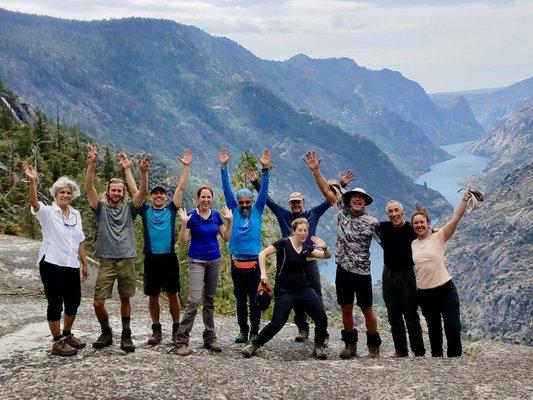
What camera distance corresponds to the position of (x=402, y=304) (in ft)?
35.0

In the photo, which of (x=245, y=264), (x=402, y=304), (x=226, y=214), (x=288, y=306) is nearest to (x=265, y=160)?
(x=226, y=214)

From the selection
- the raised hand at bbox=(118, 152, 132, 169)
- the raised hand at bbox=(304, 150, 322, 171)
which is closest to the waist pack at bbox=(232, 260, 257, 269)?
the raised hand at bbox=(304, 150, 322, 171)

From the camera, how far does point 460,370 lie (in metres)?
9.39

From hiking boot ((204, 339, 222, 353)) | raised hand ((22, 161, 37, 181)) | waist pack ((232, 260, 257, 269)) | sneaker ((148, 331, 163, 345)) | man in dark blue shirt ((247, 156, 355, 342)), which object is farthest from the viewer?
man in dark blue shirt ((247, 156, 355, 342))

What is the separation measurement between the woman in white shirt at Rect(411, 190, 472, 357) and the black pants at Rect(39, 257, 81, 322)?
5.95 m

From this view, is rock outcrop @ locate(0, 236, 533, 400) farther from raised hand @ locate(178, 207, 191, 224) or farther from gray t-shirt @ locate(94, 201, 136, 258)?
raised hand @ locate(178, 207, 191, 224)

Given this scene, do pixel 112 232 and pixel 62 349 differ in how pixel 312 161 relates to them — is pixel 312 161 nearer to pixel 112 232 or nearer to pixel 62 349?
pixel 112 232

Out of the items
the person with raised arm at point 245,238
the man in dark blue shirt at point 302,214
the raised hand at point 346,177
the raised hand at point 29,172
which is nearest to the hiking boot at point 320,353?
the man in dark blue shirt at point 302,214

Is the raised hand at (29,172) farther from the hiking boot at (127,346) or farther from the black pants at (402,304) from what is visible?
the black pants at (402,304)

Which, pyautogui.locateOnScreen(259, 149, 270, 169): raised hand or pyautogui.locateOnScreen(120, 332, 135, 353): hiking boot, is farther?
pyautogui.locateOnScreen(259, 149, 270, 169): raised hand

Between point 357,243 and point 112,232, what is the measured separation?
169 inches

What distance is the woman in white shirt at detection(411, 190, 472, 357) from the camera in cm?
1030

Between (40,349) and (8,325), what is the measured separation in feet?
8.53

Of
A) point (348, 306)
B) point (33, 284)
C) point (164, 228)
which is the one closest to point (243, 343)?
point (348, 306)
